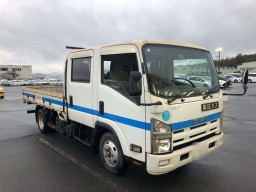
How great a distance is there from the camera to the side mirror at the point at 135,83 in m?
2.81

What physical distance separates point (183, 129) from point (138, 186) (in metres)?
1.22

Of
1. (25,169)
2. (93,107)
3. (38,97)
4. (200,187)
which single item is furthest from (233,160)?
(38,97)

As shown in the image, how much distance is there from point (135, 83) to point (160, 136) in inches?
32.6

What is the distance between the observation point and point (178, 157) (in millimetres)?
3064

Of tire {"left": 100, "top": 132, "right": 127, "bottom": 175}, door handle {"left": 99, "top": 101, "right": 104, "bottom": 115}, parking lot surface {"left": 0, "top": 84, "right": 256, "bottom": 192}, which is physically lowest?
parking lot surface {"left": 0, "top": 84, "right": 256, "bottom": 192}

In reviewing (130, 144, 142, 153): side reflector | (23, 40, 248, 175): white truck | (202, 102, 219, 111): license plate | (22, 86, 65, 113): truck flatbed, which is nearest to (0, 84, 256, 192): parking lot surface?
(23, 40, 248, 175): white truck

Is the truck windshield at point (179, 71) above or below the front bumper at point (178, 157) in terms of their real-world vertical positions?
above

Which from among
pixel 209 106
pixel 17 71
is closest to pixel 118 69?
pixel 209 106

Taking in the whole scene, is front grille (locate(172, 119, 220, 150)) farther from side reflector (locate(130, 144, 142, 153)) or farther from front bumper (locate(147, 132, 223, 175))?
side reflector (locate(130, 144, 142, 153))

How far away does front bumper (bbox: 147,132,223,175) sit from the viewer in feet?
9.68

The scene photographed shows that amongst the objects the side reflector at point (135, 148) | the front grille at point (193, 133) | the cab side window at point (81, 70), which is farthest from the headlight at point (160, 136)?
the cab side window at point (81, 70)

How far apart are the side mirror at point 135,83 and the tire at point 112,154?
1098mm

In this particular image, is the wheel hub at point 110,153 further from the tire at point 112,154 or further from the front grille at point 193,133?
the front grille at point 193,133

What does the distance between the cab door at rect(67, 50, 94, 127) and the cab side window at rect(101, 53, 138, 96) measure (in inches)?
15.9
